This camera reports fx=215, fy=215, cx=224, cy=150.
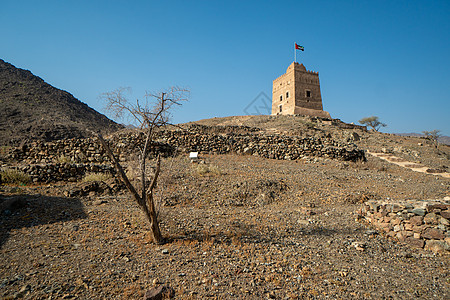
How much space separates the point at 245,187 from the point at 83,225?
5.06m

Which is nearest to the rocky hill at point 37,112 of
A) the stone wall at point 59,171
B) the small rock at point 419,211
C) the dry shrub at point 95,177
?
the stone wall at point 59,171

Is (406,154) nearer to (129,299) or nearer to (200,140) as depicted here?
(200,140)

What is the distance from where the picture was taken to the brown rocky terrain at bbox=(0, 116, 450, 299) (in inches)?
124

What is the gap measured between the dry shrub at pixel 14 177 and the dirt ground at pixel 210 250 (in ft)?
2.73

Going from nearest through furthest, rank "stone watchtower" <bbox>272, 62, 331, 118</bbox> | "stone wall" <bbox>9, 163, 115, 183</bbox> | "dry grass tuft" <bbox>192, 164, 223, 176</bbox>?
"stone wall" <bbox>9, 163, 115, 183</bbox>, "dry grass tuft" <bbox>192, 164, 223, 176</bbox>, "stone watchtower" <bbox>272, 62, 331, 118</bbox>

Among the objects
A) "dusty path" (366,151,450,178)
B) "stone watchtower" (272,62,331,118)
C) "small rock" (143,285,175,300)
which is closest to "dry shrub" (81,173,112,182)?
"small rock" (143,285,175,300)

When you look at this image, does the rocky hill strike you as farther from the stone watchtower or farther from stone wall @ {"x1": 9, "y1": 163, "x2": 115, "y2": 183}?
the stone watchtower

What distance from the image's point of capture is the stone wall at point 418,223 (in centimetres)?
457

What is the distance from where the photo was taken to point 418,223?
484 cm

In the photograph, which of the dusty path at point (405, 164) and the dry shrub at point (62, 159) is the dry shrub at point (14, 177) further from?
the dusty path at point (405, 164)

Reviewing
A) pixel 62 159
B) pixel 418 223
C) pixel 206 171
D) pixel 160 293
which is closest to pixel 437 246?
pixel 418 223

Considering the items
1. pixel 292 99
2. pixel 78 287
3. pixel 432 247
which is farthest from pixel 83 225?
pixel 292 99

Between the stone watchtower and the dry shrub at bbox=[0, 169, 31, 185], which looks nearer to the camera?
the dry shrub at bbox=[0, 169, 31, 185]

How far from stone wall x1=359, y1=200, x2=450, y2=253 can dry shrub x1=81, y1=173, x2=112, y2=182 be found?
9238mm
